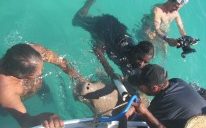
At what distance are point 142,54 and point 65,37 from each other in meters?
3.10

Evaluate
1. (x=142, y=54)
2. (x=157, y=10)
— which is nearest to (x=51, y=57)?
(x=142, y=54)

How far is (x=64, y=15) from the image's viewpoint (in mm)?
9156

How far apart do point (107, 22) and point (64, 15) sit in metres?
2.34

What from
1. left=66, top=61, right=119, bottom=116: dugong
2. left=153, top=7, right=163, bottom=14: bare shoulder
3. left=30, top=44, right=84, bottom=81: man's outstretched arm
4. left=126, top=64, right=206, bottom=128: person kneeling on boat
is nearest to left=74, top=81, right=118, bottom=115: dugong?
left=66, top=61, right=119, bottom=116: dugong

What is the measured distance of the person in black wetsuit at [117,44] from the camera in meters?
6.07

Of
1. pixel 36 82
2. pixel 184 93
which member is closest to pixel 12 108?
pixel 36 82

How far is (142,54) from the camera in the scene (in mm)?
6012

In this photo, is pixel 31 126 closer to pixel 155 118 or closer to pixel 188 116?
pixel 155 118

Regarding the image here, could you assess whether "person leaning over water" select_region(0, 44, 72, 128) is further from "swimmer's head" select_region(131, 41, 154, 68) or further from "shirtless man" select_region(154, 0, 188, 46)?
"shirtless man" select_region(154, 0, 188, 46)

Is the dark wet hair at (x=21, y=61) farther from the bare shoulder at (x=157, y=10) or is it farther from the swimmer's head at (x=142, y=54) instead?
the bare shoulder at (x=157, y=10)

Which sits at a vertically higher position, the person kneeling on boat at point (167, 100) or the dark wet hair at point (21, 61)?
the dark wet hair at point (21, 61)

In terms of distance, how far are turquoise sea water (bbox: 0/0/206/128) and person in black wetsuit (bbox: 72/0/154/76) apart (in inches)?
37.7

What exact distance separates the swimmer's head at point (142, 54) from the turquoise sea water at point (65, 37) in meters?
1.79

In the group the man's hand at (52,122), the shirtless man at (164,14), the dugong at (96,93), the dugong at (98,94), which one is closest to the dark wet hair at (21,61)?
the man's hand at (52,122)
